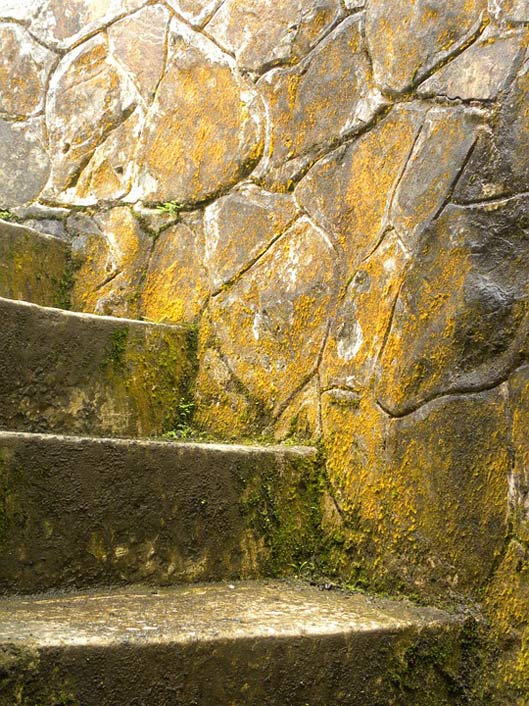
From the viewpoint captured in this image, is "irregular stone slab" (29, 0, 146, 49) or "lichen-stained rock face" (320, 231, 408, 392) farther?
"irregular stone slab" (29, 0, 146, 49)

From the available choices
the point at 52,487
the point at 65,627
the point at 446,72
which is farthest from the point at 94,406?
the point at 446,72

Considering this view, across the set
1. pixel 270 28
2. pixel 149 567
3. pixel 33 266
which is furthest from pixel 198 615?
pixel 270 28

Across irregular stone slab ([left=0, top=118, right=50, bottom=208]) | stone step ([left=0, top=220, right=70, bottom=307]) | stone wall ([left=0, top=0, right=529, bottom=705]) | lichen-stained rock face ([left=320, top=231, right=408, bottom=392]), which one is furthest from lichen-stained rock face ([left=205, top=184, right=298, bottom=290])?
irregular stone slab ([left=0, top=118, right=50, bottom=208])

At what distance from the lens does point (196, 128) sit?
8.82 ft

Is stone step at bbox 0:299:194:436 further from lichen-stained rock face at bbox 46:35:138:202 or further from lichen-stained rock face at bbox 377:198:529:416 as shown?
lichen-stained rock face at bbox 46:35:138:202

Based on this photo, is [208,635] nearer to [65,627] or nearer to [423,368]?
[65,627]

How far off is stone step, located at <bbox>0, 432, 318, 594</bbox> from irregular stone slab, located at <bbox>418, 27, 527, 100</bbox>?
3.22 feet

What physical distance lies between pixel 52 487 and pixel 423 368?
87cm

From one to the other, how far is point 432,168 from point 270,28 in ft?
3.25

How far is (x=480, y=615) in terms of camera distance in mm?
1617

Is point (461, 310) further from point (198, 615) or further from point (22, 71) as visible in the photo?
point (22, 71)

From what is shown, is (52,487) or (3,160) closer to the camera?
(52,487)

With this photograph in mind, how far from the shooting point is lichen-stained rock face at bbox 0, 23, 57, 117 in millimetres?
3115

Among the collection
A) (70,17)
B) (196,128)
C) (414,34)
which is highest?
(70,17)
